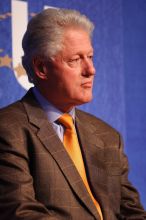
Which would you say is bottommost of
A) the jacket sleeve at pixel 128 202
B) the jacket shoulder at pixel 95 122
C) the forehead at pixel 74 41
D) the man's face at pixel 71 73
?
the jacket sleeve at pixel 128 202

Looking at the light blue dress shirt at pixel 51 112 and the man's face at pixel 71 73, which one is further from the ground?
the man's face at pixel 71 73

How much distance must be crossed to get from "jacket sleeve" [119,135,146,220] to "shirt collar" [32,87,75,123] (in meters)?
0.29

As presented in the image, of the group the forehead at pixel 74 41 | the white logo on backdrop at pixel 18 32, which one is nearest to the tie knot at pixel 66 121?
the forehead at pixel 74 41

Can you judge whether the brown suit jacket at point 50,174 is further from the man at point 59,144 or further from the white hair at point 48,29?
the white hair at point 48,29

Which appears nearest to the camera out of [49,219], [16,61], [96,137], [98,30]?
[49,219]

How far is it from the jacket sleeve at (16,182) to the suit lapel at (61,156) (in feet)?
0.26

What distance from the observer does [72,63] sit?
1.70 m

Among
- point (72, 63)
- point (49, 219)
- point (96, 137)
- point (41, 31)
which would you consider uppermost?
point (41, 31)

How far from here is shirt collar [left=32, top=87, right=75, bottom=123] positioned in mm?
1691

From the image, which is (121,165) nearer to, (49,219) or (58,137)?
(58,137)

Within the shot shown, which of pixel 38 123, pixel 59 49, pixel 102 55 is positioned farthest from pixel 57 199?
pixel 102 55

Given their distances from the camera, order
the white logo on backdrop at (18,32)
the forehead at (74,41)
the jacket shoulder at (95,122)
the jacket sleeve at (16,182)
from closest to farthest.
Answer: the jacket sleeve at (16,182) < the forehead at (74,41) < the jacket shoulder at (95,122) < the white logo on backdrop at (18,32)

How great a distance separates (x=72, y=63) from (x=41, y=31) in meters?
0.15

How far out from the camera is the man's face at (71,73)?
1.69 meters
